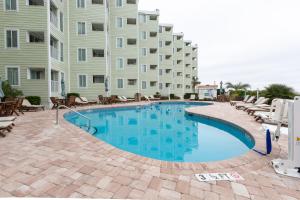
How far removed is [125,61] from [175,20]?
4367 cm

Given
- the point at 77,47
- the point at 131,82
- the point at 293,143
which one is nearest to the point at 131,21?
the point at 131,82

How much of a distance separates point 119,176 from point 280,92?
1540cm

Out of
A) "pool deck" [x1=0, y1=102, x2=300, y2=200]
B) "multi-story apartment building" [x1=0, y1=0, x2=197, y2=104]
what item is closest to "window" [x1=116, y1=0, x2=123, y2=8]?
"multi-story apartment building" [x1=0, y1=0, x2=197, y2=104]

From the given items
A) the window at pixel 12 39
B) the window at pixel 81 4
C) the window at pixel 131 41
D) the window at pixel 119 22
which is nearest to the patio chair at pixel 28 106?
the window at pixel 12 39

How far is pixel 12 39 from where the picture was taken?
1424 cm

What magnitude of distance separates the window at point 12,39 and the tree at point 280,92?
20447 mm

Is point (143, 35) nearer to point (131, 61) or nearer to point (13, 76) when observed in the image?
point (131, 61)

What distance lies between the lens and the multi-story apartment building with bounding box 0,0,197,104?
14.2 metres

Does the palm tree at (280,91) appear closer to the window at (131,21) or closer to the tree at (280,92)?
the tree at (280,92)

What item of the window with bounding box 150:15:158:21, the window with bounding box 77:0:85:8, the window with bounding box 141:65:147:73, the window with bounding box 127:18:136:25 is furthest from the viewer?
the window with bounding box 150:15:158:21

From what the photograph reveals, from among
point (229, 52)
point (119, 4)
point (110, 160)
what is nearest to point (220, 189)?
point (110, 160)

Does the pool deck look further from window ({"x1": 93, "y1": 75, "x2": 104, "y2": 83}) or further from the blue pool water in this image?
window ({"x1": 93, "y1": 75, "x2": 104, "y2": 83})

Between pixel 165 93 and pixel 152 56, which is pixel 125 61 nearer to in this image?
pixel 152 56

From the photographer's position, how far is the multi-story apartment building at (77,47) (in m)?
14.2
